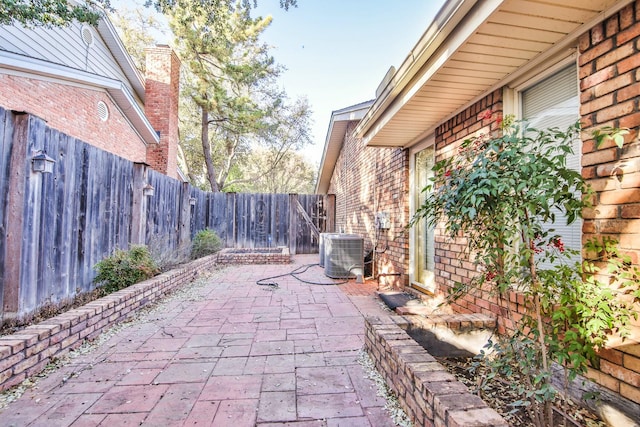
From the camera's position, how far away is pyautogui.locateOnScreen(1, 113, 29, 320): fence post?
8.58 ft

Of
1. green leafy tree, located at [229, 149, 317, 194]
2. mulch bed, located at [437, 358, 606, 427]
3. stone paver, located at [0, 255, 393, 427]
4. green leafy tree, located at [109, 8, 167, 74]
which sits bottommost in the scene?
stone paver, located at [0, 255, 393, 427]

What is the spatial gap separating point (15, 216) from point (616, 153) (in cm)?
438

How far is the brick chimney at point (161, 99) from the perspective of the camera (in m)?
9.77

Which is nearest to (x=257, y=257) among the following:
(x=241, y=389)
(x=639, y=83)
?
(x=241, y=389)

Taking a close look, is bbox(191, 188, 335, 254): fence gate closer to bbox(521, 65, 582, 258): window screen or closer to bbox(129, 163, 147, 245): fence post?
bbox(129, 163, 147, 245): fence post

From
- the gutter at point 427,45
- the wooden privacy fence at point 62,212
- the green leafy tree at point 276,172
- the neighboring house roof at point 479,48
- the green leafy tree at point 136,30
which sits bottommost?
the wooden privacy fence at point 62,212

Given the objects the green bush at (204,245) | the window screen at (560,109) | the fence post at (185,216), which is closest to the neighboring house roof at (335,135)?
the fence post at (185,216)

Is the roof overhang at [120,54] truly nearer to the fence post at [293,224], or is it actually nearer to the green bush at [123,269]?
the fence post at [293,224]

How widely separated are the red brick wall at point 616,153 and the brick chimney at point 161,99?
10462 millimetres

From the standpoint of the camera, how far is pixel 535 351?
62.4 inches

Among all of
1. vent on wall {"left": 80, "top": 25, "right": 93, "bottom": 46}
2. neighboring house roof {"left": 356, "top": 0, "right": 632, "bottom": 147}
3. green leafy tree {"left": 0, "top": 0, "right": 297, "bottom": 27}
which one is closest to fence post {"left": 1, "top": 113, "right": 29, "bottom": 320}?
green leafy tree {"left": 0, "top": 0, "right": 297, "bottom": 27}

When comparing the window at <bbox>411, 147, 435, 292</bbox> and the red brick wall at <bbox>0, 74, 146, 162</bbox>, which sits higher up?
the red brick wall at <bbox>0, 74, 146, 162</bbox>

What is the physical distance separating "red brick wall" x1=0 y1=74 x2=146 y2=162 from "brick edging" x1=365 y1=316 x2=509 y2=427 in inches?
279

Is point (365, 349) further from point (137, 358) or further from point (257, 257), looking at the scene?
point (257, 257)
